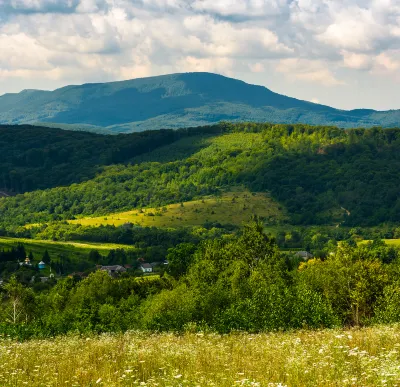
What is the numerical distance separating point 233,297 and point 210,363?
130 feet

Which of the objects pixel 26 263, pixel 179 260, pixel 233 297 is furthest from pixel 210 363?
pixel 26 263

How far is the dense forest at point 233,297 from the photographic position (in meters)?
45.3

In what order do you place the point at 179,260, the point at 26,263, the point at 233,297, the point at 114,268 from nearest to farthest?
the point at 233,297, the point at 179,260, the point at 26,263, the point at 114,268

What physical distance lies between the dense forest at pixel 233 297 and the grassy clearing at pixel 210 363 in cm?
1100

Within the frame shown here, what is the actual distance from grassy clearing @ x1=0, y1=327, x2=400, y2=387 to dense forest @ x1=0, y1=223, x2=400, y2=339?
36.1 feet

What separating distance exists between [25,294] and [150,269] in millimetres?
88951

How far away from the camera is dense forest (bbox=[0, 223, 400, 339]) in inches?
1785

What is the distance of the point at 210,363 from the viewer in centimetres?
2017

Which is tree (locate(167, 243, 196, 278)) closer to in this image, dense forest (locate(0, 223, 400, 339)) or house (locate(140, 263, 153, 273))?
dense forest (locate(0, 223, 400, 339))

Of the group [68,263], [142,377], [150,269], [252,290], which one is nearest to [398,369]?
[142,377]

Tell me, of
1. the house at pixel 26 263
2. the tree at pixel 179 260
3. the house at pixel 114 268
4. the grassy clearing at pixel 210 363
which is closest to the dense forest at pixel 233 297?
the tree at pixel 179 260

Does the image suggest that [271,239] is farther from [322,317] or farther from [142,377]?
[142,377]

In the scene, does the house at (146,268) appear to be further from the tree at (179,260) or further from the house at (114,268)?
the tree at (179,260)

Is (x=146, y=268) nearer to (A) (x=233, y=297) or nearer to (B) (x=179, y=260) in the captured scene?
(B) (x=179, y=260)
